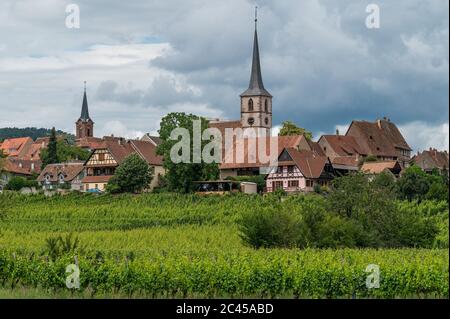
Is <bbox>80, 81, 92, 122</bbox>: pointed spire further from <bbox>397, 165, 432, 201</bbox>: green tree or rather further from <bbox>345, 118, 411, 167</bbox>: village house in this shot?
<bbox>397, 165, 432, 201</bbox>: green tree

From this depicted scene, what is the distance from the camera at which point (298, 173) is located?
3007 inches

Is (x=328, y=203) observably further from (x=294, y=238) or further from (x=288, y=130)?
(x=288, y=130)

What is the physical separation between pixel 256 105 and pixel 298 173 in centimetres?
4340

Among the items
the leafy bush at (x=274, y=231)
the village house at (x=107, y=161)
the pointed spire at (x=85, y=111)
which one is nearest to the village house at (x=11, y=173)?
the village house at (x=107, y=161)

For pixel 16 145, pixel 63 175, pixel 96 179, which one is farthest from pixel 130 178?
pixel 16 145

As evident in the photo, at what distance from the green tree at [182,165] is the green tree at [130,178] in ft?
6.26

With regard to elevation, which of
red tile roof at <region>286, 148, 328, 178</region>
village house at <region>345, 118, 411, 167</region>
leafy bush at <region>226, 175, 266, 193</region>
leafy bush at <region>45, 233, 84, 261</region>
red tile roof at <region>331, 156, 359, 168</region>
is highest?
village house at <region>345, 118, 411, 167</region>

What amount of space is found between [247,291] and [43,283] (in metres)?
6.53

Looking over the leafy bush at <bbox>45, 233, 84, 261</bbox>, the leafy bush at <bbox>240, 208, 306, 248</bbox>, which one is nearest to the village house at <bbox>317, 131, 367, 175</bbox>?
the leafy bush at <bbox>240, 208, 306, 248</bbox>

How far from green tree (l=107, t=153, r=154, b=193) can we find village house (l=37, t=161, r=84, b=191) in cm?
1470

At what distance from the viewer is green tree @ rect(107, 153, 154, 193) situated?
242 feet

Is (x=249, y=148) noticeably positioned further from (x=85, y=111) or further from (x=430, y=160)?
(x=85, y=111)

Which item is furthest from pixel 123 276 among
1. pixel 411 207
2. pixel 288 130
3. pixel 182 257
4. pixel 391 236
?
pixel 288 130

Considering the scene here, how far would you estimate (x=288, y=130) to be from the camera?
98.1m
